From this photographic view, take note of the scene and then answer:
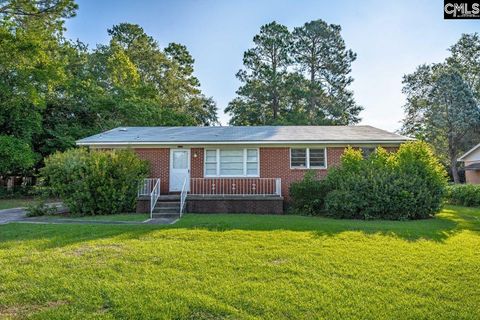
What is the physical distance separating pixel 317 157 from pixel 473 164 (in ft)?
66.5

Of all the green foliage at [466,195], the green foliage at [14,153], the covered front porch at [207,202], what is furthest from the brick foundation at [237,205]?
the green foliage at [14,153]

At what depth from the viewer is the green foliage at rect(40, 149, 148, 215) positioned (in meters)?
11.2

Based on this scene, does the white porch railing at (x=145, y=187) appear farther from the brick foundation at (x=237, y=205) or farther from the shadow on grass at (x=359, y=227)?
the shadow on grass at (x=359, y=227)

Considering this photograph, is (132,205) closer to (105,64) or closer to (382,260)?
(382,260)

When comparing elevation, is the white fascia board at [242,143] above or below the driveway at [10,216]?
above

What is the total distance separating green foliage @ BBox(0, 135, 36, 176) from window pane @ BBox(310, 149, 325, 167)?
55.2 ft

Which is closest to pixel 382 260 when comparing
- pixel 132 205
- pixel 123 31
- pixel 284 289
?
pixel 284 289

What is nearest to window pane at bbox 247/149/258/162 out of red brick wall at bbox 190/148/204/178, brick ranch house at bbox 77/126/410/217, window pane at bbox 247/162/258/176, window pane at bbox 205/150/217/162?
brick ranch house at bbox 77/126/410/217

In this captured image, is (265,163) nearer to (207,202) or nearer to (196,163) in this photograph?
(196,163)

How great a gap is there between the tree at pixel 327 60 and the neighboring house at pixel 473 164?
1040cm

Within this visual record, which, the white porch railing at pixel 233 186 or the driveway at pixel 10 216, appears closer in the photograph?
the driveway at pixel 10 216

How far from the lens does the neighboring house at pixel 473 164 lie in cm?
2552

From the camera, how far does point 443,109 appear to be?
1209 inches

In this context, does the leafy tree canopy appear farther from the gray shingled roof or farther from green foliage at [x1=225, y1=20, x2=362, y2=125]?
the gray shingled roof
